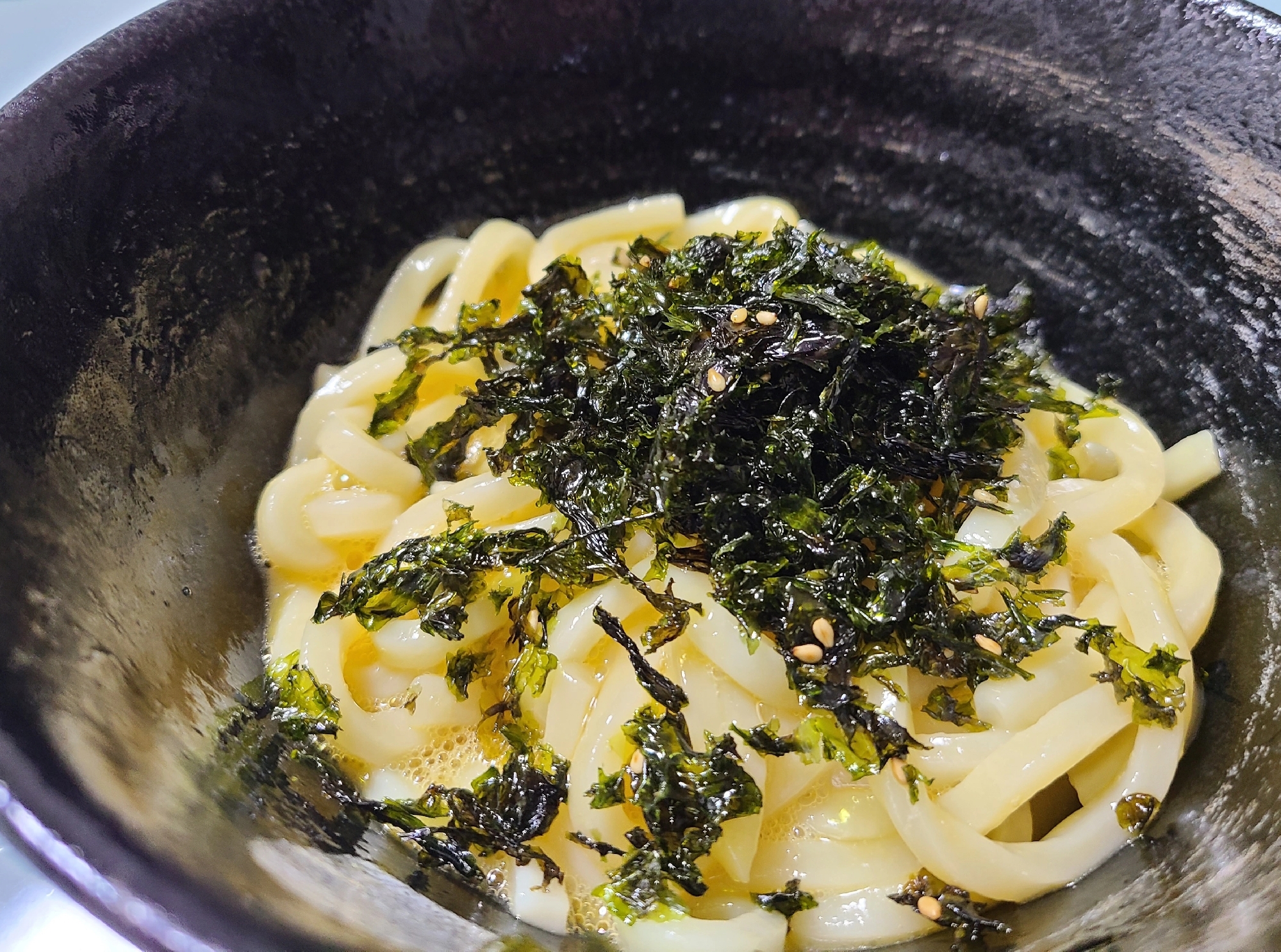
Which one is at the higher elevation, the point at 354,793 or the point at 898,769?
the point at 354,793

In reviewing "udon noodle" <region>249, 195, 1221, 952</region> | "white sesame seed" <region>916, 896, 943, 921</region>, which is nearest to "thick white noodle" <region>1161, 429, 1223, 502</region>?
"udon noodle" <region>249, 195, 1221, 952</region>

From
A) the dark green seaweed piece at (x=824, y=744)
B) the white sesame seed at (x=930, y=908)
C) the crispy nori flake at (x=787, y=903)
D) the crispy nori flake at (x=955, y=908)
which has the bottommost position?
the crispy nori flake at (x=955, y=908)

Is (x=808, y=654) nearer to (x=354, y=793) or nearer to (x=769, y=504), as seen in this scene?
(x=769, y=504)

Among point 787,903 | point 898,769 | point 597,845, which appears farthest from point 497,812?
point 898,769

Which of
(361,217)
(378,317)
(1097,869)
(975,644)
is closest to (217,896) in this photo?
(975,644)

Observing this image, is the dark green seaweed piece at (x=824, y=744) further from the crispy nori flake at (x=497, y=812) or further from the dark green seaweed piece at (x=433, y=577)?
the dark green seaweed piece at (x=433, y=577)

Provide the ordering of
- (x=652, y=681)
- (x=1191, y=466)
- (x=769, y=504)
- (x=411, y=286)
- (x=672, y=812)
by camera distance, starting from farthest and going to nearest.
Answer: (x=411, y=286)
(x=1191, y=466)
(x=769, y=504)
(x=652, y=681)
(x=672, y=812)

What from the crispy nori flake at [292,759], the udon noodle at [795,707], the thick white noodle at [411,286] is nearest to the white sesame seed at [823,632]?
the udon noodle at [795,707]
